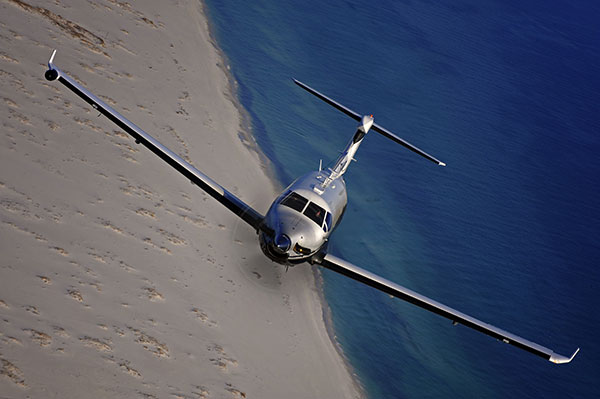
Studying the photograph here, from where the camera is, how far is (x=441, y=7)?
258 ft

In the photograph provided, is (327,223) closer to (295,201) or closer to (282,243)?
(295,201)

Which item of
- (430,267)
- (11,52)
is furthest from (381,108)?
(11,52)

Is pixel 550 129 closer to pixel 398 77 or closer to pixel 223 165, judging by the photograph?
pixel 398 77

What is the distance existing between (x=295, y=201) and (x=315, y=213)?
90cm

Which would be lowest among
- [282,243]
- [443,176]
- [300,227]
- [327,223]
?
[282,243]

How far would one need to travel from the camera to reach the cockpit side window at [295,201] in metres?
22.4

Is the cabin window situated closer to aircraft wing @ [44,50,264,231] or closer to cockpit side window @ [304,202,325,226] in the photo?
cockpit side window @ [304,202,325,226]

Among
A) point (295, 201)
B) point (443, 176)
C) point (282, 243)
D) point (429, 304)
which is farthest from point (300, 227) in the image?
point (443, 176)

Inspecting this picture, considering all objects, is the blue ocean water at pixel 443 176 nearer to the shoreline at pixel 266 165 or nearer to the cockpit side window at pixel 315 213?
the shoreline at pixel 266 165

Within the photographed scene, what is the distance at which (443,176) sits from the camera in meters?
48.0

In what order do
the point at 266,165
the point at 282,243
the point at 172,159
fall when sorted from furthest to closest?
the point at 266,165, the point at 172,159, the point at 282,243

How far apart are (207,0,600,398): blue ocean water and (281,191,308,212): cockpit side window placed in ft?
30.1

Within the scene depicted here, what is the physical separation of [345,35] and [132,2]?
1042 inches

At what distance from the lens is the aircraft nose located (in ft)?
68.1
